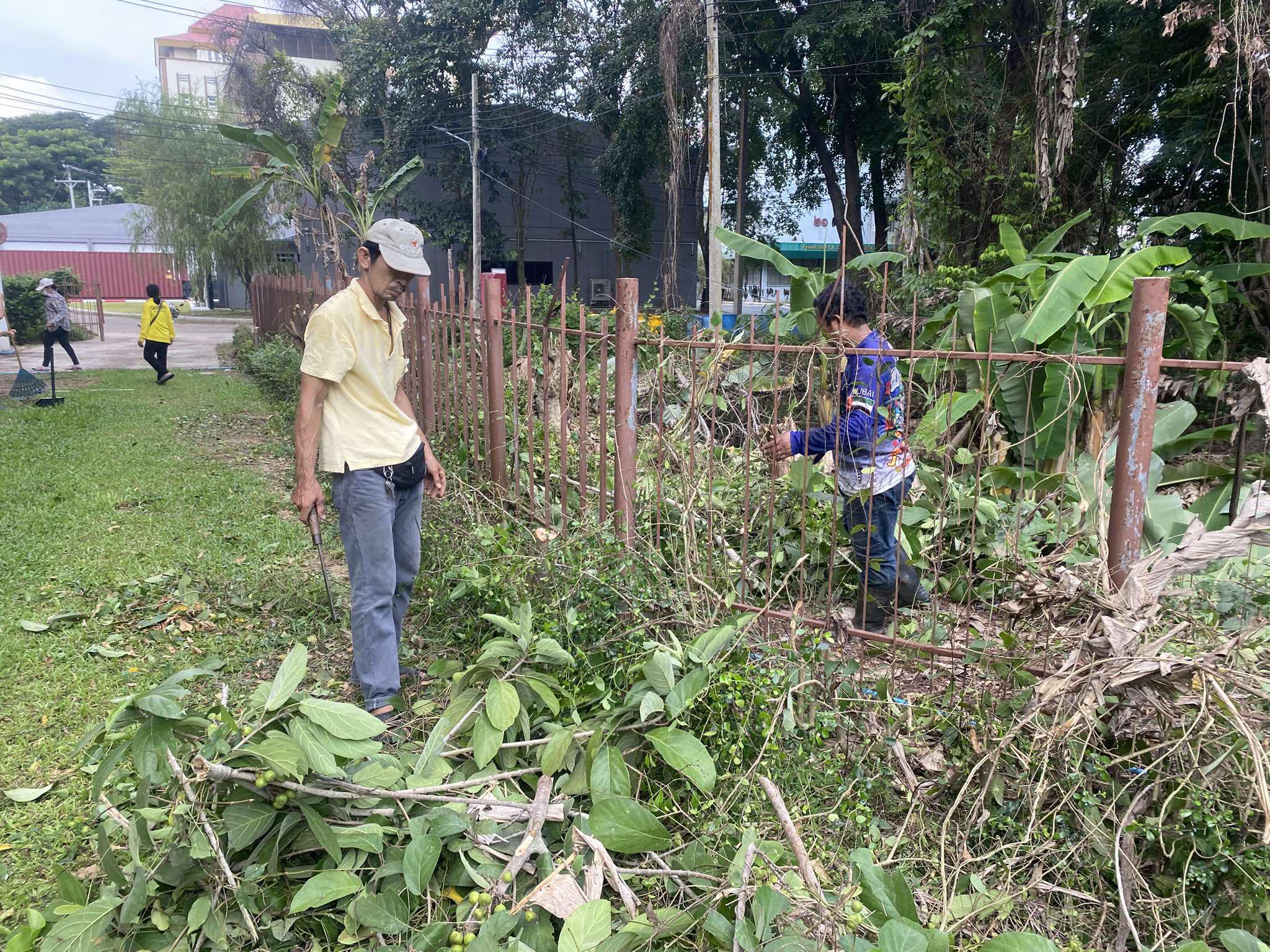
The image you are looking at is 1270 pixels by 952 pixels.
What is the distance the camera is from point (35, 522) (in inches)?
233

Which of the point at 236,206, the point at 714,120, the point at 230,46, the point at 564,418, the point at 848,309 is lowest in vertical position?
the point at 564,418

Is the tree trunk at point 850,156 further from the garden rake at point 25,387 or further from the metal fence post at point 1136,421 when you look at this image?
the metal fence post at point 1136,421

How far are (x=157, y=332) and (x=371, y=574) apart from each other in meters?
13.0

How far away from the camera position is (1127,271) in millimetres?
5305

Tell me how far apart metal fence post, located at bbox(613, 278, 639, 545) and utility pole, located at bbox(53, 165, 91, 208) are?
76.2 m

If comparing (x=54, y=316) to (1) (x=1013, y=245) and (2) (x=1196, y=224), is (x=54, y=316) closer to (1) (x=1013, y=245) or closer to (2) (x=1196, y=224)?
(1) (x=1013, y=245)

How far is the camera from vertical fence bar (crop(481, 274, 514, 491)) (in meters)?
4.90

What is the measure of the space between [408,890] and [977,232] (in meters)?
12.5

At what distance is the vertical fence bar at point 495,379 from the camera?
4.90m

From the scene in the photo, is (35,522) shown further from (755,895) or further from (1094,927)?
(1094,927)

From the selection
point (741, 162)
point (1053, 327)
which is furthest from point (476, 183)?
point (1053, 327)

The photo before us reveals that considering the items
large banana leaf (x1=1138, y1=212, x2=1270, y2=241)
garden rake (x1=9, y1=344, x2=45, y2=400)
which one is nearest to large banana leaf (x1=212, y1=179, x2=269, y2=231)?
garden rake (x1=9, y1=344, x2=45, y2=400)

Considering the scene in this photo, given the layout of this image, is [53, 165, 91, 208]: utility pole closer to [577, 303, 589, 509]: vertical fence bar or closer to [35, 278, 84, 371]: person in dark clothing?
[35, 278, 84, 371]: person in dark clothing

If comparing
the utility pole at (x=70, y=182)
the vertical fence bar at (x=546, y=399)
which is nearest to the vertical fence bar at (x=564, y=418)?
the vertical fence bar at (x=546, y=399)
